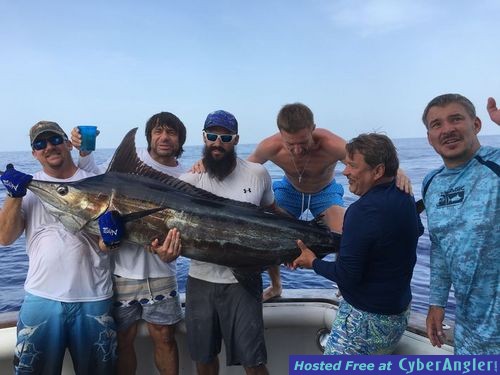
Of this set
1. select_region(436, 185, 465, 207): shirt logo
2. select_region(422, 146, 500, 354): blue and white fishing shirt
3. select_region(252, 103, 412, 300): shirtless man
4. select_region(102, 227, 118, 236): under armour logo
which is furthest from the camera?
select_region(252, 103, 412, 300): shirtless man

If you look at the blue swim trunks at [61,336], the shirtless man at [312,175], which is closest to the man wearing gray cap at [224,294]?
the blue swim trunks at [61,336]

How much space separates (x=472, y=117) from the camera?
2082 millimetres

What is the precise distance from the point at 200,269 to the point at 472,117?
5.80 ft

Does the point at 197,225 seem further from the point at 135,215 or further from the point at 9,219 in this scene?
the point at 9,219

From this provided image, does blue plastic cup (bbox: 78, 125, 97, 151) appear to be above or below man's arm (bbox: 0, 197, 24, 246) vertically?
above

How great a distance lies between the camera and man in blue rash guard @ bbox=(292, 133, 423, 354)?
6.47 ft

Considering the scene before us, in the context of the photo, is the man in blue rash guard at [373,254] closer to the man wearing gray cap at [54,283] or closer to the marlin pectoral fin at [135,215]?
the marlin pectoral fin at [135,215]

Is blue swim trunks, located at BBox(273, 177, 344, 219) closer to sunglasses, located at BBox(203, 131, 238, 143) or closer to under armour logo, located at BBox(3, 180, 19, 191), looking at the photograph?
sunglasses, located at BBox(203, 131, 238, 143)

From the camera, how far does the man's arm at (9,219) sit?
94.3 inches

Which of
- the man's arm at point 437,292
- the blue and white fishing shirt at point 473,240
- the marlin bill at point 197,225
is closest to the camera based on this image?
the blue and white fishing shirt at point 473,240

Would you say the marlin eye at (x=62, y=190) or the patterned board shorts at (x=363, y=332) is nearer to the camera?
the patterned board shorts at (x=363, y=332)

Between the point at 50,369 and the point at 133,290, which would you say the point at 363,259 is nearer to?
the point at 133,290

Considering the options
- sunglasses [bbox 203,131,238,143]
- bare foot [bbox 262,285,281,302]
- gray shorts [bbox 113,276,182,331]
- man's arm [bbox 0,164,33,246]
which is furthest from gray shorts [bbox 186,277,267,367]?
man's arm [bbox 0,164,33,246]

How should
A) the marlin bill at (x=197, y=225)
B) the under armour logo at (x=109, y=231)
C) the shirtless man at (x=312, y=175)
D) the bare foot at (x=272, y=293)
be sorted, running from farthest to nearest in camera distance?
the shirtless man at (x=312, y=175) → the bare foot at (x=272, y=293) → the marlin bill at (x=197, y=225) → the under armour logo at (x=109, y=231)
